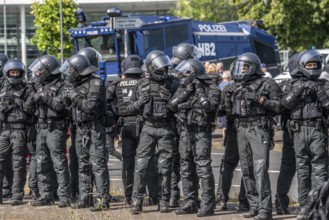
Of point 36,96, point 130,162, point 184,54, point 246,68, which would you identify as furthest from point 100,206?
point 246,68

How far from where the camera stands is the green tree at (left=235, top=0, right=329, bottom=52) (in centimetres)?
3173

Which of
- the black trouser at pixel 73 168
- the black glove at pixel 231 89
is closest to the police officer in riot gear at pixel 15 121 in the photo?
the black trouser at pixel 73 168

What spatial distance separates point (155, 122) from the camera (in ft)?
39.2

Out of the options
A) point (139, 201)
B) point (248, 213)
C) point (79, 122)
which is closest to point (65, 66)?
point (79, 122)

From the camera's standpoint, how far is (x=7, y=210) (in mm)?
12797

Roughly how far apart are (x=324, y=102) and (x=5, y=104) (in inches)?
186

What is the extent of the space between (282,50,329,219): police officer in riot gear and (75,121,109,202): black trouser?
256 centimetres

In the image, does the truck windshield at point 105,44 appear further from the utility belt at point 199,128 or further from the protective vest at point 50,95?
the utility belt at point 199,128

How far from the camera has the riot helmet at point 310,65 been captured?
11133 millimetres

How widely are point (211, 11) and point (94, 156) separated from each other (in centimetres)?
3541

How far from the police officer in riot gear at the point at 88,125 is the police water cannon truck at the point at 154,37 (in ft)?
40.3

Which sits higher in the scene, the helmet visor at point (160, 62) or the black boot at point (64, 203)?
the helmet visor at point (160, 62)

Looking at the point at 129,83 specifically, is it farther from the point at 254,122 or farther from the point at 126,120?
the point at 254,122

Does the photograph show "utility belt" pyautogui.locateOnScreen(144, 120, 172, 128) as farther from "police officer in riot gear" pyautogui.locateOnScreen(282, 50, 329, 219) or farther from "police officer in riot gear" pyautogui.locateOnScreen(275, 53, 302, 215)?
"police officer in riot gear" pyautogui.locateOnScreen(282, 50, 329, 219)
